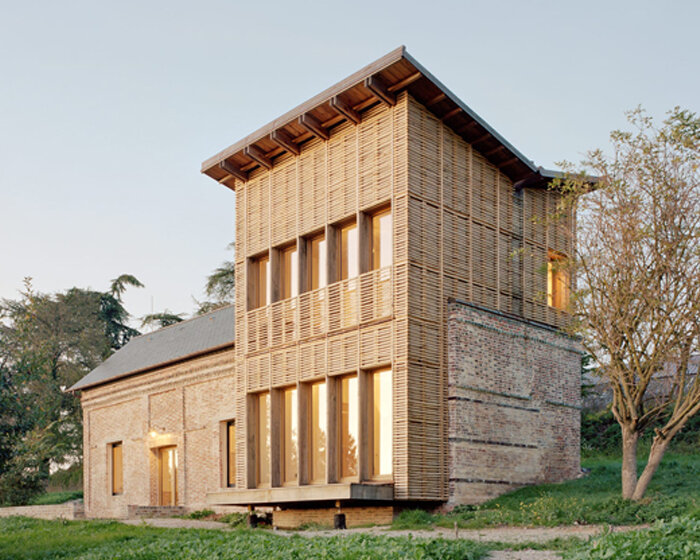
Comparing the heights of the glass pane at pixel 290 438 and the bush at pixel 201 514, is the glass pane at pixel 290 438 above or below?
above

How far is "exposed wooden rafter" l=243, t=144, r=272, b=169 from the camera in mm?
19781

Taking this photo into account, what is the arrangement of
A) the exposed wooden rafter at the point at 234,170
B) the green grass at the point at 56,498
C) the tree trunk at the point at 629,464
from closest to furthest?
1. the tree trunk at the point at 629,464
2. the exposed wooden rafter at the point at 234,170
3. the green grass at the point at 56,498

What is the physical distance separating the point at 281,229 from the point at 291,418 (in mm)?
4303

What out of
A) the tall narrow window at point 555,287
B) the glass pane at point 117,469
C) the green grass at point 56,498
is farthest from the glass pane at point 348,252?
the green grass at point 56,498

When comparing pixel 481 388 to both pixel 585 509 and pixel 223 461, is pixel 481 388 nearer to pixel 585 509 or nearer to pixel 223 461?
pixel 585 509

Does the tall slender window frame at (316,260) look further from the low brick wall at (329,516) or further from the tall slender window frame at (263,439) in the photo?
the low brick wall at (329,516)

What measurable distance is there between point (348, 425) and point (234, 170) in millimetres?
7083

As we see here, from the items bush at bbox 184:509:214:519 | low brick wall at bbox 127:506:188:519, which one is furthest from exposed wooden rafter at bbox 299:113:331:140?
low brick wall at bbox 127:506:188:519

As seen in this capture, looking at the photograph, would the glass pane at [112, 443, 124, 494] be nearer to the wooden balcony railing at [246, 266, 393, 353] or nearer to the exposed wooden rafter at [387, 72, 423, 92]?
the wooden balcony railing at [246, 266, 393, 353]

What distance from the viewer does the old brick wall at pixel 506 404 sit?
1706 cm

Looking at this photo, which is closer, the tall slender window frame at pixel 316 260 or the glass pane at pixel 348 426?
the glass pane at pixel 348 426

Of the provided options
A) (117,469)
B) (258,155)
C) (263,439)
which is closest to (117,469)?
(117,469)

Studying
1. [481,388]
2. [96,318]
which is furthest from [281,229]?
[96,318]

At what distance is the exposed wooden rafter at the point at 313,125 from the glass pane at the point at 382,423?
5355mm
